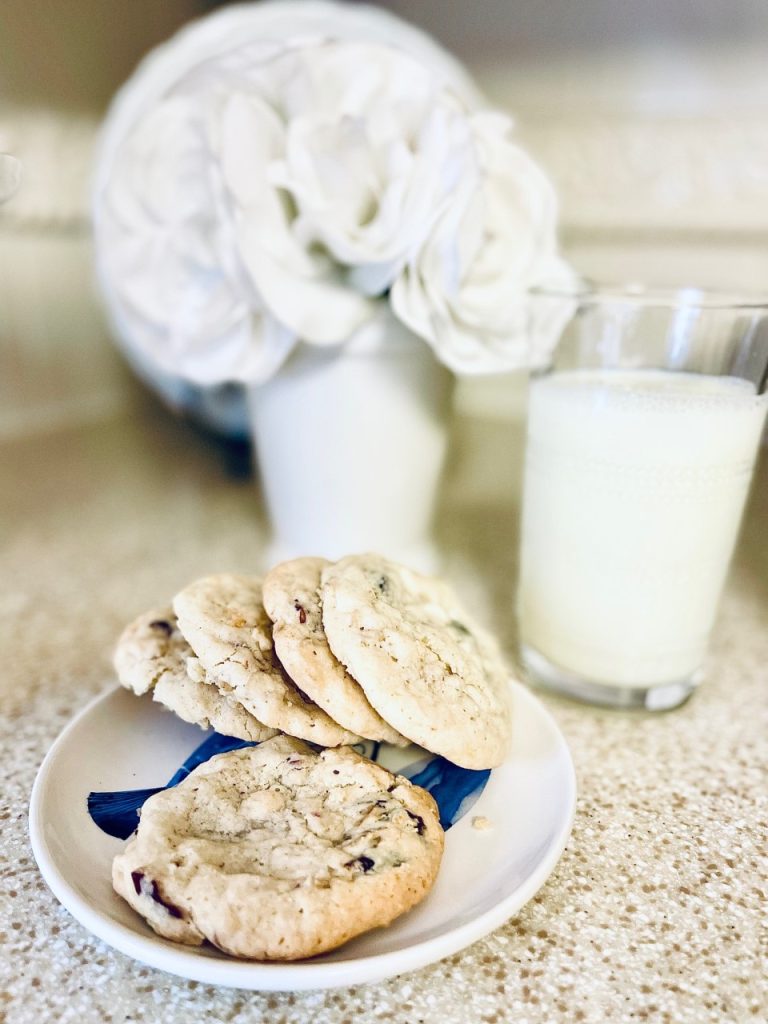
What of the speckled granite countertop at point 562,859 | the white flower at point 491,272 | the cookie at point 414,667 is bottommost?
the speckled granite countertop at point 562,859

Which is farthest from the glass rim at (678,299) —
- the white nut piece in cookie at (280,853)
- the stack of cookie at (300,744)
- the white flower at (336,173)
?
the white nut piece in cookie at (280,853)

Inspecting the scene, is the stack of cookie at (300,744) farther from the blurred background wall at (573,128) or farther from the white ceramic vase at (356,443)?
the blurred background wall at (573,128)

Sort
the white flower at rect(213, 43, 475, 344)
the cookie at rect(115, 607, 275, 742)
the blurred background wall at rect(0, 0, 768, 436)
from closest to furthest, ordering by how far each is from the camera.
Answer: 1. the cookie at rect(115, 607, 275, 742)
2. the white flower at rect(213, 43, 475, 344)
3. the blurred background wall at rect(0, 0, 768, 436)

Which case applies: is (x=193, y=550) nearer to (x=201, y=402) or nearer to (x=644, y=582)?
(x=201, y=402)

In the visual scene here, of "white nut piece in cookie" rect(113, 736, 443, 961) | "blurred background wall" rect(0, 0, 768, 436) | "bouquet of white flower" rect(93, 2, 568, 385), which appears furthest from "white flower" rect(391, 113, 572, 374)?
"blurred background wall" rect(0, 0, 768, 436)

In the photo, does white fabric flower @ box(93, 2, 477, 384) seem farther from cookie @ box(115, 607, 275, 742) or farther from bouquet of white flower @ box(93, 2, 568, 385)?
cookie @ box(115, 607, 275, 742)

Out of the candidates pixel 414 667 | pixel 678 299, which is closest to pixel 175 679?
pixel 414 667
